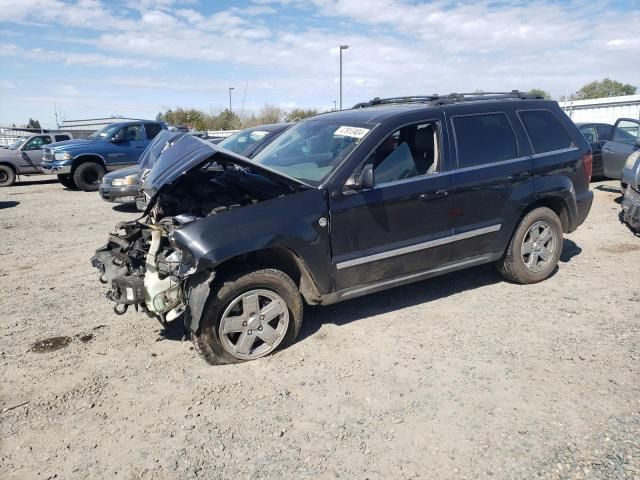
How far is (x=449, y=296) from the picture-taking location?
16.5 feet

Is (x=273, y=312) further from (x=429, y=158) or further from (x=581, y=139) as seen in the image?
(x=581, y=139)

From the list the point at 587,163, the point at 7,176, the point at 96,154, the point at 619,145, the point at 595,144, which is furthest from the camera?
the point at 7,176

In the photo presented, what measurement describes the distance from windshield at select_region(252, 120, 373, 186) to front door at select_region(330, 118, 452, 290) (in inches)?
10.4

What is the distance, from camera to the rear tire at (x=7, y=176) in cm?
1611

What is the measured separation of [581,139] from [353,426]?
4.24 meters

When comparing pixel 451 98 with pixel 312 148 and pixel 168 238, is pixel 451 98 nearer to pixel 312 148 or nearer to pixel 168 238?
pixel 312 148

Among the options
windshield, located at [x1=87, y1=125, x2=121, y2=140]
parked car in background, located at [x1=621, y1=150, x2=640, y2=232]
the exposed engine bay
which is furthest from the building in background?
the exposed engine bay

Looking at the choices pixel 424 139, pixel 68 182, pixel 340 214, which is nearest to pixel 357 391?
pixel 340 214

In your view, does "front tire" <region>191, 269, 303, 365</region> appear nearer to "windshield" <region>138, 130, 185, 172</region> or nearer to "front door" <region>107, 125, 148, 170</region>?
"windshield" <region>138, 130, 185, 172</region>

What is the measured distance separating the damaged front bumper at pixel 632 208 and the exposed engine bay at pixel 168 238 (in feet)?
18.5

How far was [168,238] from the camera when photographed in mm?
3768

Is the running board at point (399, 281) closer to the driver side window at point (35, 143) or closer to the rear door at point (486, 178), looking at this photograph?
the rear door at point (486, 178)

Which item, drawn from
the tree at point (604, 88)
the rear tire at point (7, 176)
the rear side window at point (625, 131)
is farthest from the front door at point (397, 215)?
the tree at point (604, 88)

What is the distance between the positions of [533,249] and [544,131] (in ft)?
4.06
